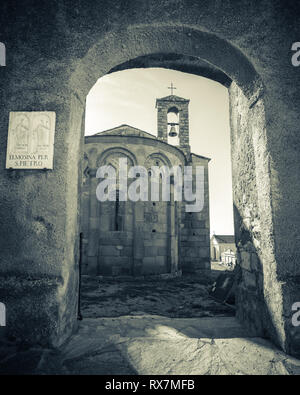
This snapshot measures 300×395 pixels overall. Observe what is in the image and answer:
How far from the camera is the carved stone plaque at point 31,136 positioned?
2033mm

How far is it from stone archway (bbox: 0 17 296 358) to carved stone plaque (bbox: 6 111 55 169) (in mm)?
82

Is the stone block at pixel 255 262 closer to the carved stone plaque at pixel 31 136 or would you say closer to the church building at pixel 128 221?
the carved stone plaque at pixel 31 136

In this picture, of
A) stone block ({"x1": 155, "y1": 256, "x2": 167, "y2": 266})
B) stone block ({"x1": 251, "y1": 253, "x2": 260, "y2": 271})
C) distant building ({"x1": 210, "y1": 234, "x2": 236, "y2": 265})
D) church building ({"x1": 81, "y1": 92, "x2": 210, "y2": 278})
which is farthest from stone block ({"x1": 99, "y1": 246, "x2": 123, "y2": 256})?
distant building ({"x1": 210, "y1": 234, "x2": 236, "y2": 265})

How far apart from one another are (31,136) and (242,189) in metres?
2.26

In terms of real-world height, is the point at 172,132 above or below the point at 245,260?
above

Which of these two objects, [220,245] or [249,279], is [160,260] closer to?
[249,279]

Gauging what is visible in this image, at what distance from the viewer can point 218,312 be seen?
205 inches

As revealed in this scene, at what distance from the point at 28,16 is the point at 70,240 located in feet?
6.86

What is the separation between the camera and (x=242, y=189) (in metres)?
2.74

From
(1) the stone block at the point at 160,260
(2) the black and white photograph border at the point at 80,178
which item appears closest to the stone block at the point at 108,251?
(1) the stone block at the point at 160,260

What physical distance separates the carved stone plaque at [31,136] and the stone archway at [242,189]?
8 cm

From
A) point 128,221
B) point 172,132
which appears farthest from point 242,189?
point 172,132
